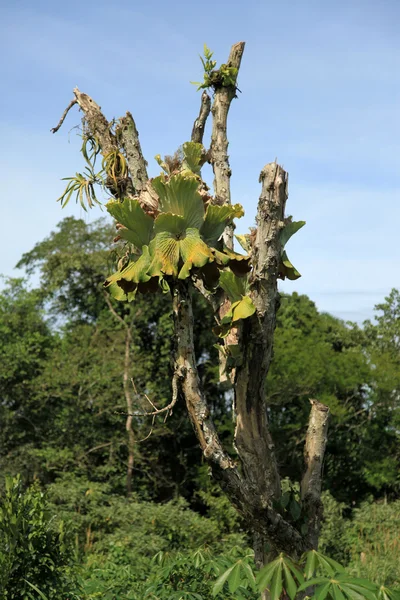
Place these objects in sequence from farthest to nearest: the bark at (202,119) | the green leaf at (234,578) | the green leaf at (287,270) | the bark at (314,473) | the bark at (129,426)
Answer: the bark at (129,426), the bark at (202,119), the bark at (314,473), the green leaf at (287,270), the green leaf at (234,578)

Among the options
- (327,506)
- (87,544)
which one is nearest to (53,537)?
(87,544)

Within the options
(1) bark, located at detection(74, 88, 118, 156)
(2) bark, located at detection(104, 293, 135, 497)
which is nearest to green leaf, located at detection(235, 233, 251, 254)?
(1) bark, located at detection(74, 88, 118, 156)

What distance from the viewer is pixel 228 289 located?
13.3ft

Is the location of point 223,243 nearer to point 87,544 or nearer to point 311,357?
point 87,544

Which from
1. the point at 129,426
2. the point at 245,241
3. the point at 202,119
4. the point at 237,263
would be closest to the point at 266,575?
the point at 237,263

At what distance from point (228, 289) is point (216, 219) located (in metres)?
0.38

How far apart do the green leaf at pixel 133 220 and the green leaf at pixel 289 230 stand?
719mm

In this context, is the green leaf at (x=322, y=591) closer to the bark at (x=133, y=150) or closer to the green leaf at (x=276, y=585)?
the green leaf at (x=276, y=585)

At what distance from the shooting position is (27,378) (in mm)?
17438

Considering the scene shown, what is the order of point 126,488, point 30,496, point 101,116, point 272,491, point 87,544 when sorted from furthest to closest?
point 126,488 < point 87,544 < point 30,496 < point 101,116 < point 272,491

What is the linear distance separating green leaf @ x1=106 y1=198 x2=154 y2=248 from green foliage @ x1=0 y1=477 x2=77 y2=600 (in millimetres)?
2531

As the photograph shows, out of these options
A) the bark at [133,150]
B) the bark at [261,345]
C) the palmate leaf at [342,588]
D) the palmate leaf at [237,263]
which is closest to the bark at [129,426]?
the bark at [133,150]

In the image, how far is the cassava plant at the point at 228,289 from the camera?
4.00 metres

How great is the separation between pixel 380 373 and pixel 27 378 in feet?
26.3
